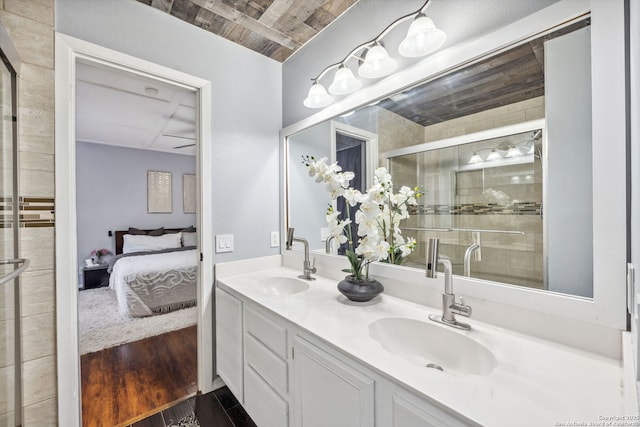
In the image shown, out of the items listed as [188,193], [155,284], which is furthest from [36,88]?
[188,193]

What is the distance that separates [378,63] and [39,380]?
2209mm

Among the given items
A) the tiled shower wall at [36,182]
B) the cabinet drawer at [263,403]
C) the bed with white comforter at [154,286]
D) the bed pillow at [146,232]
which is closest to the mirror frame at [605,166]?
the cabinet drawer at [263,403]

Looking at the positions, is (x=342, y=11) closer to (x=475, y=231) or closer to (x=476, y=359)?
(x=475, y=231)

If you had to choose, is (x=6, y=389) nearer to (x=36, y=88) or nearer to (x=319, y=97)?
(x=36, y=88)

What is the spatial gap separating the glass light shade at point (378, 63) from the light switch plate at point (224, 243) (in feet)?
4.34

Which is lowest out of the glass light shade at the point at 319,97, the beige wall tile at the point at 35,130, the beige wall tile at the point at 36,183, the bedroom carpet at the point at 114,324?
the bedroom carpet at the point at 114,324

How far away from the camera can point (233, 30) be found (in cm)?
175

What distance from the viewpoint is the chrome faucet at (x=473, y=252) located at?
1.07 meters

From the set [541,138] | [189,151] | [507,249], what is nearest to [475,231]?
[507,249]

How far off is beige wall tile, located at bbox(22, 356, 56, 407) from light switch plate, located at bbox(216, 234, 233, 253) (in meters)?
0.92

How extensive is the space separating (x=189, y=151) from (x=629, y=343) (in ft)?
18.5

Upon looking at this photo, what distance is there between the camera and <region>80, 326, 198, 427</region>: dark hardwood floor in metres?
1.61

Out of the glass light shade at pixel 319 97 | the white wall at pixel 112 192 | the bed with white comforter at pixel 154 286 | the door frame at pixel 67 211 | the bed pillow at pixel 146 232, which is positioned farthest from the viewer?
the bed pillow at pixel 146 232

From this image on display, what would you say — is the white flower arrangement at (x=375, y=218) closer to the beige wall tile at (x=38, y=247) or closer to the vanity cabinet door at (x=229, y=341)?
the vanity cabinet door at (x=229, y=341)
